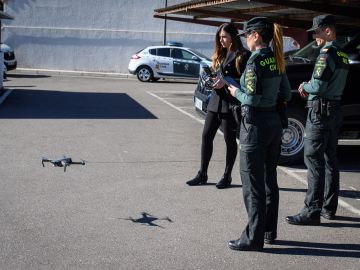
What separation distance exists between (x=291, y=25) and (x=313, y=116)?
808cm

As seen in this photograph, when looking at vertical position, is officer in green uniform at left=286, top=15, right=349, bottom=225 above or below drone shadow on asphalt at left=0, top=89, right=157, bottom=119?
above

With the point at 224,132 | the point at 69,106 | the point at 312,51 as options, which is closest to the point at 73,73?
the point at 69,106

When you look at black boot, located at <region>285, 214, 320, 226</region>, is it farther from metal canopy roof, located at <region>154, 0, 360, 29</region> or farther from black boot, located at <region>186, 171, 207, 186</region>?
metal canopy roof, located at <region>154, 0, 360, 29</region>

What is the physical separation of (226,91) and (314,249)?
2143mm

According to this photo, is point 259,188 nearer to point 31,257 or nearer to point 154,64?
point 31,257

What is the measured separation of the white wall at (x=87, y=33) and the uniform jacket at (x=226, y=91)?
70.4 ft

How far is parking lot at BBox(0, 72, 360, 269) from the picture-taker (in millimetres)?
4688

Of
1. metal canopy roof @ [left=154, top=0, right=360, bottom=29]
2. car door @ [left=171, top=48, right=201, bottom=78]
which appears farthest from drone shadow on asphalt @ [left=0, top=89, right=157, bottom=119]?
car door @ [left=171, top=48, right=201, bottom=78]

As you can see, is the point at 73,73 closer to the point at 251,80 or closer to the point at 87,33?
the point at 87,33

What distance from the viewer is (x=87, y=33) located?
27.9 meters

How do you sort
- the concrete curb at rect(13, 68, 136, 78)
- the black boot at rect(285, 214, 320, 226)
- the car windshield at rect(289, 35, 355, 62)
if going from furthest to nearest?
the concrete curb at rect(13, 68, 136, 78) < the car windshield at rect(289, 35, 355, 62) < the black boot at rect(285, 214, 320, 226)

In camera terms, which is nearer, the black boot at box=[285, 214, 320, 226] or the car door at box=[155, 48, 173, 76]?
the black boot at box=[285, 214, 320, 226]

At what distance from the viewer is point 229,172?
22.5 feet

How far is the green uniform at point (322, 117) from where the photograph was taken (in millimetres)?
5367
